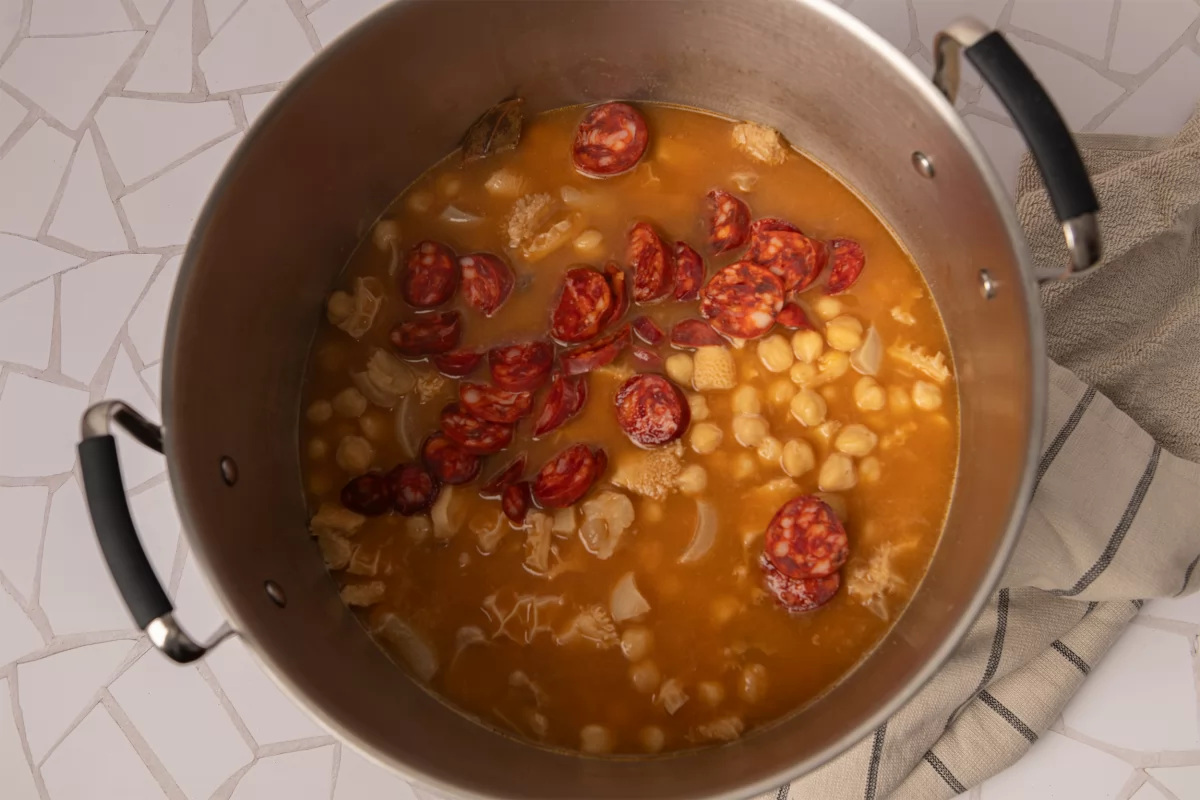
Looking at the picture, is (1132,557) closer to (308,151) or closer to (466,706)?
(466,706)

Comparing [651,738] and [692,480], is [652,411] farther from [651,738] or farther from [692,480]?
[651,738]

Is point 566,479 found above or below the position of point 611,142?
below

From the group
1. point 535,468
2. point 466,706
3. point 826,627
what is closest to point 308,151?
point 535,468

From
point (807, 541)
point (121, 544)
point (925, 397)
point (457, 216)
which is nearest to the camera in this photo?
point (121, 544)

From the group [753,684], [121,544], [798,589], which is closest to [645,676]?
[753,684]

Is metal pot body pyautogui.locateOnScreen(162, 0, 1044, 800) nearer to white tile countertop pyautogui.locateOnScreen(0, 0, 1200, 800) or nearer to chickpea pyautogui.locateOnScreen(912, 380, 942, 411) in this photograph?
chickpea pyautogui.locateOnScreen(912, 380, 942, 411)

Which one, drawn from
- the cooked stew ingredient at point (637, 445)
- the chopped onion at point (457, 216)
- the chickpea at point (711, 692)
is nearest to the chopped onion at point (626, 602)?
the cooked stew ingredient at point (637, 445)

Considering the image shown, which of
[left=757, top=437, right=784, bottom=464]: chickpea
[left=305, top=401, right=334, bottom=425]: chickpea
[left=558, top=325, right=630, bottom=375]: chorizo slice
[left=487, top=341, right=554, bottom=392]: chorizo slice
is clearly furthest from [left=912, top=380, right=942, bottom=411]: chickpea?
[left=305, top=401, right=334, bottom=425]: chickpea
